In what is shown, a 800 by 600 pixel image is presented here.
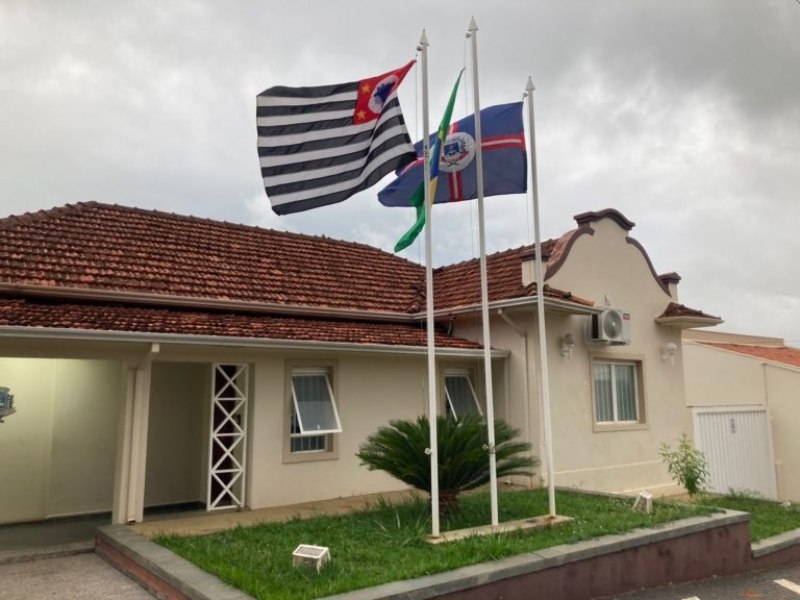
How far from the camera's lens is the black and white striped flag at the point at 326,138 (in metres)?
7.48

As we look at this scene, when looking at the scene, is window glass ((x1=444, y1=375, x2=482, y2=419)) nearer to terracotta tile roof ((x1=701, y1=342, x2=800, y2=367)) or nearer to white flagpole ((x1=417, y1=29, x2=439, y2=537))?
white flagpole ((x1=417, y1=29, x2=439, y2=537))

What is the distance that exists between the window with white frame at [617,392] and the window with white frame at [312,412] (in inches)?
218

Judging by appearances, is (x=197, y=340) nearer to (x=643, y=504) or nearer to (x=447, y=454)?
(x=447, y=454)

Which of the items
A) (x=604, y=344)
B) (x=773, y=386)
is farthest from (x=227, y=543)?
(x=773, y=386)

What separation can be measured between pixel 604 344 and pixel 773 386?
21.8ft

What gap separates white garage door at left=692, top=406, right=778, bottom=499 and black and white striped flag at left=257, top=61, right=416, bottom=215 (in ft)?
33.8

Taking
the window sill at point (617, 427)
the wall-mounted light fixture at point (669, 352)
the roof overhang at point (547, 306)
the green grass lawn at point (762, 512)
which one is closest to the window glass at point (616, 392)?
the window sill at point (617, 427)

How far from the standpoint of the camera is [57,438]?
9836 mm

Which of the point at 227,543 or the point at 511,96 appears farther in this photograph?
the point at 511,96

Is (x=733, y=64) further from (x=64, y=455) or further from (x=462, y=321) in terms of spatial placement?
(x=64, y=455)

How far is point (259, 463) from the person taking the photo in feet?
31.8

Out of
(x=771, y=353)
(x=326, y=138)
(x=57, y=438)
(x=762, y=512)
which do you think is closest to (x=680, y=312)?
(x=762, y=512)

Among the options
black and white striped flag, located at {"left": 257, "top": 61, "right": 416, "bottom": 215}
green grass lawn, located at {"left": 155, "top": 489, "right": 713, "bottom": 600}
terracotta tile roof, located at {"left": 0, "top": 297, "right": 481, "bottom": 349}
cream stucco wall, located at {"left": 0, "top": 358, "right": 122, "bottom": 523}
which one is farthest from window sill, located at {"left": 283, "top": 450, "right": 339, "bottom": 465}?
black and white striped flag, located at {"left": 257, "top": 61, "right": 416, "bottom": 215}

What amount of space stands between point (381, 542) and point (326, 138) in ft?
15.4
